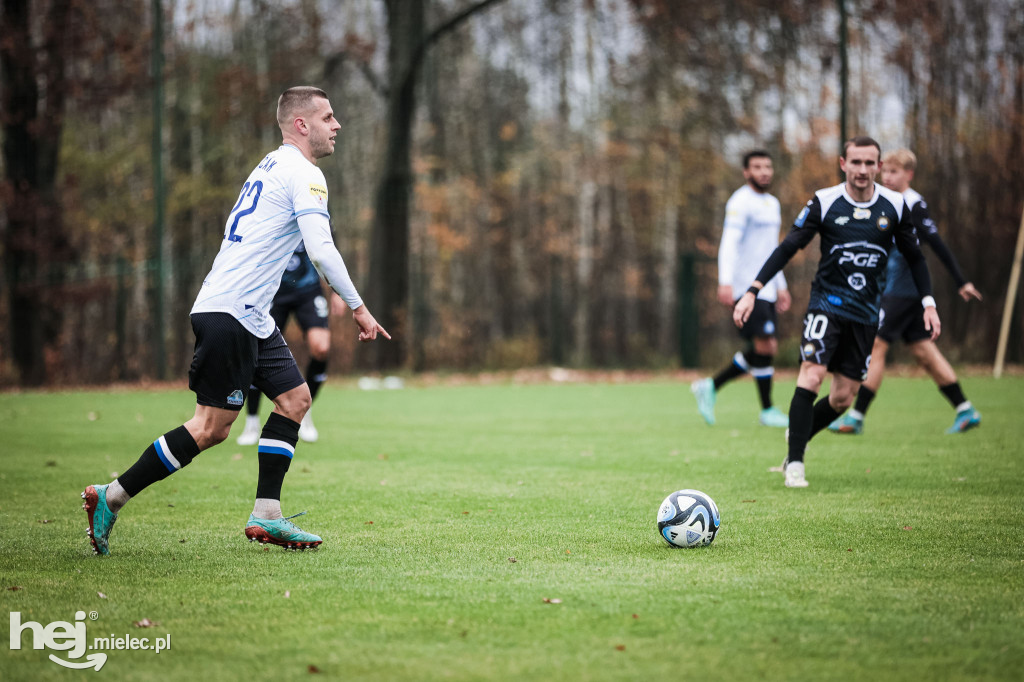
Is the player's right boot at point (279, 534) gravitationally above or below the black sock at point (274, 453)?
below

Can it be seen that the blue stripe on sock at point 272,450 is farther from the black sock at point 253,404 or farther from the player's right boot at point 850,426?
the player's right boot at point 850,426

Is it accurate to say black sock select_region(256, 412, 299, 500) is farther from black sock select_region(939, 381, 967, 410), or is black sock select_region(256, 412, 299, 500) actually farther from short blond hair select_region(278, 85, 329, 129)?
black sock select_region(939, 381, 967, 410)

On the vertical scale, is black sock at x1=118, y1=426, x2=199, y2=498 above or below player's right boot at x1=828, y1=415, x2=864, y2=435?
above

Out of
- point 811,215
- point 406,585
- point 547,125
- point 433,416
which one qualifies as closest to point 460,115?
point 547,125

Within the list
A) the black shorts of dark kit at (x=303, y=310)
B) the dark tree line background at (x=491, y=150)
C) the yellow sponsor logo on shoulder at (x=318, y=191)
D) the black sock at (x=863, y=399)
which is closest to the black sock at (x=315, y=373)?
the black shorts of dark kit at (x=303, y=310)

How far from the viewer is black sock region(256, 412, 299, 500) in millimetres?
5164

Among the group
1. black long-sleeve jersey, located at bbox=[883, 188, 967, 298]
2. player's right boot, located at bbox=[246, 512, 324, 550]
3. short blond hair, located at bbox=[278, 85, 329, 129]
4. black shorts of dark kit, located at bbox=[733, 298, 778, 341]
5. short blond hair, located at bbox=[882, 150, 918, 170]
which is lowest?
player's right boot, located at bbox=[246, 512, 324, 550]

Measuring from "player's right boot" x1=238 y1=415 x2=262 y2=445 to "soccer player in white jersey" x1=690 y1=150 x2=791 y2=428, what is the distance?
468cm

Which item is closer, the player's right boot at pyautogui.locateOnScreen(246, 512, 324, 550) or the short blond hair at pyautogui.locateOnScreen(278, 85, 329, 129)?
the player's right boot at pyautogui.locateOnScreen(246, 512, 324, 550)

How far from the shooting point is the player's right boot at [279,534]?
497 cm

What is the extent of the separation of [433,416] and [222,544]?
7.60 meters

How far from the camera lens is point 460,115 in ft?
119

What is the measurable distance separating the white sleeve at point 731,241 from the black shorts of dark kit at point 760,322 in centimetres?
42

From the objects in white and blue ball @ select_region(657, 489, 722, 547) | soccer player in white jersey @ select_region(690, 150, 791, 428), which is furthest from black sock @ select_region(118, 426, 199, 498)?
soccer player in white jersey @ select_region(690, 150, 791, 428)
